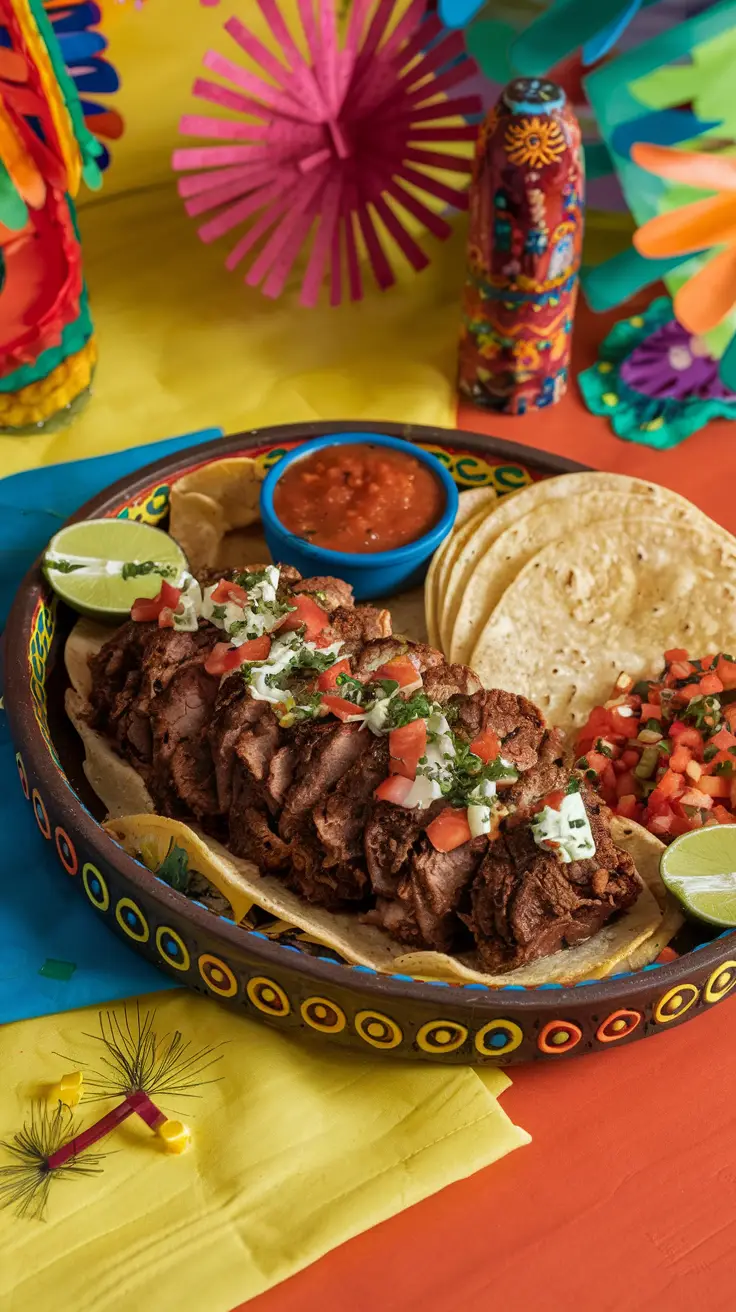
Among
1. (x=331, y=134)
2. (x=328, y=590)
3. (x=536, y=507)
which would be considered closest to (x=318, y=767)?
(x=328, y=590)

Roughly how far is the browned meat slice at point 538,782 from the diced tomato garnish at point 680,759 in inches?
21.1

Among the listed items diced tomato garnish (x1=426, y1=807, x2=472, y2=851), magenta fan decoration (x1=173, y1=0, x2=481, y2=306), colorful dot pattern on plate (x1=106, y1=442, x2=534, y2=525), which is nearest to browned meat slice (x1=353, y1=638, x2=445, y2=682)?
diced tomato garnish (x1=426, y1=807, x2=472, y2=851)

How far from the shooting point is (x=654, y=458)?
683 centimetres

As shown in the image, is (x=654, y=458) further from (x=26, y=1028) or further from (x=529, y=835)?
(x=26, y=1028)

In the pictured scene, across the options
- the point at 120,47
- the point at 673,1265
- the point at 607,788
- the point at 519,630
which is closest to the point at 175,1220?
the point at 673,1265

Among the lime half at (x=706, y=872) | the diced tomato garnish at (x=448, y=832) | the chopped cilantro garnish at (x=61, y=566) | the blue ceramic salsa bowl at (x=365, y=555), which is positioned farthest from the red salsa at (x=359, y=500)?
the lime half at (x=706, y=872)

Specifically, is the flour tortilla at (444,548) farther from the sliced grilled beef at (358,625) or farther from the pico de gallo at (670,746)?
the pico de gallo at (670,746)

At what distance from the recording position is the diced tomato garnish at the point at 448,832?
397 centimetres

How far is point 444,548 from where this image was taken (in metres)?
5.49

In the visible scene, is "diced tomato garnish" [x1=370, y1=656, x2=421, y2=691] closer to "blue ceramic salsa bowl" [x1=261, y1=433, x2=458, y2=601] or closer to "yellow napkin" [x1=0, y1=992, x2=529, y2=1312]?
"blue ceramic salsa bowl" [x1=261, y1=433, x2=458, y2=601]

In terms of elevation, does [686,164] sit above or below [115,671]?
above

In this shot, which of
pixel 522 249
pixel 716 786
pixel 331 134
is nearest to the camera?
pixel 716 786

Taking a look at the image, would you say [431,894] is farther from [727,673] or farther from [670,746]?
[727,673]

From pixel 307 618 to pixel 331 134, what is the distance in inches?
140
